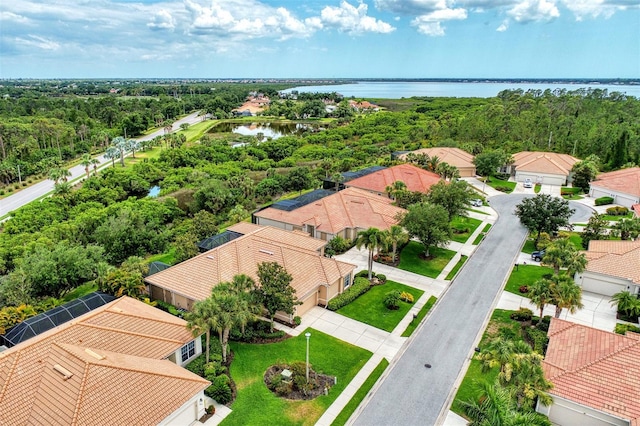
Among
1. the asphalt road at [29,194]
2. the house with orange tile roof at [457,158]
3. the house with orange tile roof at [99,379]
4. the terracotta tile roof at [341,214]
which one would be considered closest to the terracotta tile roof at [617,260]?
the terracotta tile roof at [341,214]

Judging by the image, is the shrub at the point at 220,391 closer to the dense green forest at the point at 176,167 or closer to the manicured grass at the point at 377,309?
the manicured grass at the point at 377,309

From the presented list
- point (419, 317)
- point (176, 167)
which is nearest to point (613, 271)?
point (419, 317)

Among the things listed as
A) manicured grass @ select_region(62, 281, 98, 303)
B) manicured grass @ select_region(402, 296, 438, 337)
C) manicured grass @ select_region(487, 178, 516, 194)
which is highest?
manicured grass @ select_region(487, 178, 516, 194)

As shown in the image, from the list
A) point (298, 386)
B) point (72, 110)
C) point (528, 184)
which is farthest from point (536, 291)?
point (72, 110)

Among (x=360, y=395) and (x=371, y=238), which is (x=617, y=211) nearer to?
(x=371, y=238)

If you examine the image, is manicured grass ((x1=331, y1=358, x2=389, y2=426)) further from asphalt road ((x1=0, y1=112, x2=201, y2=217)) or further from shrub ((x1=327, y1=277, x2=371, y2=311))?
asphalt road ((x1=0, y1=112, x2=201, y2=217))

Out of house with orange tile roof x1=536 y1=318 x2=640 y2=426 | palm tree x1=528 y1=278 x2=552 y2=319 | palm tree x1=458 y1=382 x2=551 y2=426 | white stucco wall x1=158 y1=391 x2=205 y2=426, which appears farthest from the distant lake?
palm tree x1=458 y1=382 x2=551 y2=426
